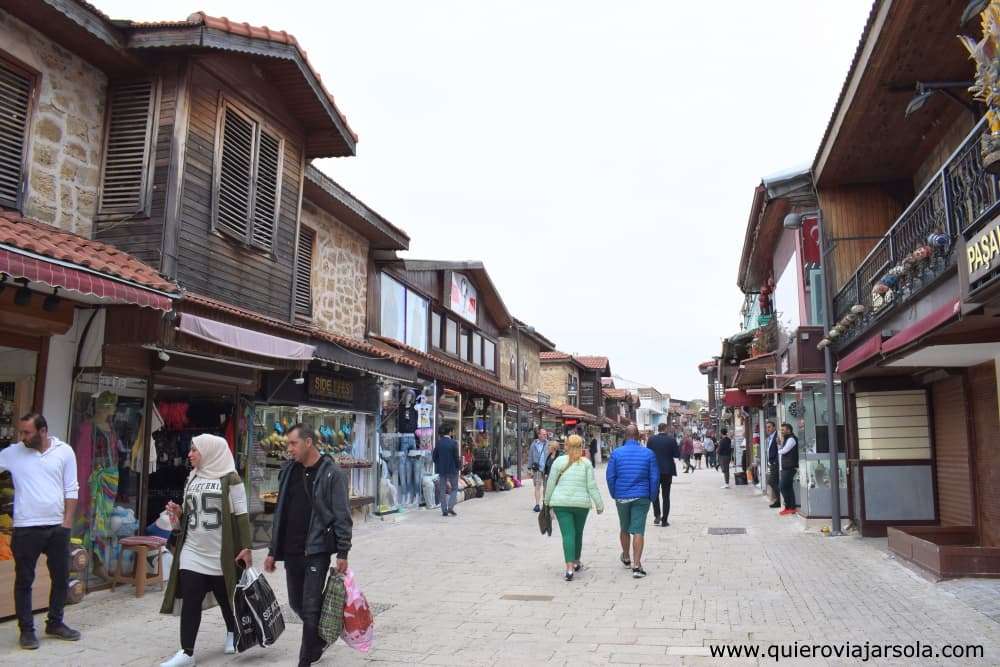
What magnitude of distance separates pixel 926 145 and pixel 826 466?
5440 millimetres

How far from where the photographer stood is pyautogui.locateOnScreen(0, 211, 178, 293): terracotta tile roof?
20.6 feet

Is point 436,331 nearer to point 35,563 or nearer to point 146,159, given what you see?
point 146,159

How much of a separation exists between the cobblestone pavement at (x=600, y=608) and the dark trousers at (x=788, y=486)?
133 inches

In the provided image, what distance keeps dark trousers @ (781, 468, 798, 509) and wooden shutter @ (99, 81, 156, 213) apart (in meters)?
12.4

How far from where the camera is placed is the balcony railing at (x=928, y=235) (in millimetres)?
6578

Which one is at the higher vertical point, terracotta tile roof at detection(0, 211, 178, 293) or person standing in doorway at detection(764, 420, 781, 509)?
terracotta tile roof at detection(0, 211, 178, 293)

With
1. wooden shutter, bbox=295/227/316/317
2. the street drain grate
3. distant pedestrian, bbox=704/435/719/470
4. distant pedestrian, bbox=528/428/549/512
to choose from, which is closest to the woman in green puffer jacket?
the street drain grate

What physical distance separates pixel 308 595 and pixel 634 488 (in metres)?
4.78

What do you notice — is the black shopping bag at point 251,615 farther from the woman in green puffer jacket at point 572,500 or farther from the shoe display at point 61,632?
the woman in green puffer jacket at point 572,500

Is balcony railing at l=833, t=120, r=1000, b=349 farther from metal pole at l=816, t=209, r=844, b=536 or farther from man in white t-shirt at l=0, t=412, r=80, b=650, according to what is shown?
man in white t-shirt at l=0, t=412, r=80, b=650

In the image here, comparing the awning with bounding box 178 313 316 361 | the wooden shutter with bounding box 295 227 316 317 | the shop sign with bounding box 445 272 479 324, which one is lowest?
the awning with bounding box 178 313 316 361

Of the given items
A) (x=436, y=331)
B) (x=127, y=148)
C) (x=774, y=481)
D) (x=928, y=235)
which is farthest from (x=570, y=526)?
(x=436, y=331)

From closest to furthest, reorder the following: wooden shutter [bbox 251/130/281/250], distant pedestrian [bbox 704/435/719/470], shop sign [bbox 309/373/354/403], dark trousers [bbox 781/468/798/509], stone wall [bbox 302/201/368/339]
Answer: wooden shutter [bbox 251/130/281/250] → shop sign [bbox 309/373/354/403] → stone wall [bbox 302/201/368/339] → dark trousers [bbox 781/468/798/509] → distant pedestrian [bbox 704/435/719/470]

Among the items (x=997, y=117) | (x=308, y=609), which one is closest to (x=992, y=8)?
(x=997, y=117)
